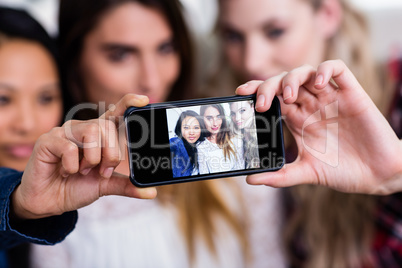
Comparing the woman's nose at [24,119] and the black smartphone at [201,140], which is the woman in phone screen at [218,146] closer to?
the black smartphone at [201,140]

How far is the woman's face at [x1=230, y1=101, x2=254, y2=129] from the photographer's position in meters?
0.57

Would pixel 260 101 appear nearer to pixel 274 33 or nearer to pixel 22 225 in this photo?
pixel 22 225

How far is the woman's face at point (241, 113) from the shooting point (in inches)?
22.3

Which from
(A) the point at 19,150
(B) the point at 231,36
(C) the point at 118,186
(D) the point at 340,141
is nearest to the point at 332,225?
(D) the point at 340,141

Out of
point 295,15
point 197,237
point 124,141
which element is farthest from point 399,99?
point 124,141

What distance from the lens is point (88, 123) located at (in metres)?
0.51

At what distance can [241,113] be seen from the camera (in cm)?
57

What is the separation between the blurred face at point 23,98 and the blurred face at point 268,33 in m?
0.55

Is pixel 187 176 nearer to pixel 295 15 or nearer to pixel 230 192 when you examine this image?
pixel 230 192

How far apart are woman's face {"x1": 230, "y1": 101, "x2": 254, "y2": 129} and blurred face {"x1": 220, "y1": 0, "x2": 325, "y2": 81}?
0.57m

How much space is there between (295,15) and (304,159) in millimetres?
637

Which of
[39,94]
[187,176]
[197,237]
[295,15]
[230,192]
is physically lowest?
[197,237]

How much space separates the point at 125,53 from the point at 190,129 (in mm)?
532

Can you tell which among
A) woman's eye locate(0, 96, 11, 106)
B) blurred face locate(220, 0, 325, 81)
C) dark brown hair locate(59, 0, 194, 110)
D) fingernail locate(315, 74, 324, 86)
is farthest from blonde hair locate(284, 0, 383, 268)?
woman's eye locate(0, 96, 11, 106)
